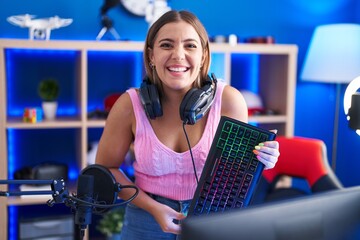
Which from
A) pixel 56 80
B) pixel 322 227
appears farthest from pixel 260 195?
pixel 322 227

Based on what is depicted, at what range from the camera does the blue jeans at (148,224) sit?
4.09 feet

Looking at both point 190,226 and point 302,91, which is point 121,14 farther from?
point 190,226

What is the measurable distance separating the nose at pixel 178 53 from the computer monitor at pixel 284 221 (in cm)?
66

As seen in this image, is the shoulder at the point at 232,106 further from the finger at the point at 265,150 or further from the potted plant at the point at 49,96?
the potted plant at the point at 49,96

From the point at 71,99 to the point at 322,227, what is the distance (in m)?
2.45

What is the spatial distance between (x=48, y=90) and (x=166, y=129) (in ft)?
4.96

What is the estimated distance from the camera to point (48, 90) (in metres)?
2.61

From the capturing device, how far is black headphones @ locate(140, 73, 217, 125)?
118 cm

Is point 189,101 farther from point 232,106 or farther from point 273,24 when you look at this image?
point 273,24

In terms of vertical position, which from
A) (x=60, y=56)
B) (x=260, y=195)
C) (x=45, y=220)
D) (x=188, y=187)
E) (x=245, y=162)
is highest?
(x=60, y=56)

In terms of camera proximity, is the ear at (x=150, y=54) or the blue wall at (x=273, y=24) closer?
the ear at (x=150, y=54)

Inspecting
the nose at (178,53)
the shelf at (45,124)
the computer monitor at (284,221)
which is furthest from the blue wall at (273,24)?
the computer monitor at (284,221)

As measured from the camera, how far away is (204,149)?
4.05 ft

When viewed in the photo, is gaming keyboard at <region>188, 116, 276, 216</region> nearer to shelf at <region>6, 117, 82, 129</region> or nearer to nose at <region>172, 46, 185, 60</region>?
nose at <region>172, 46, 185, 60</region>
